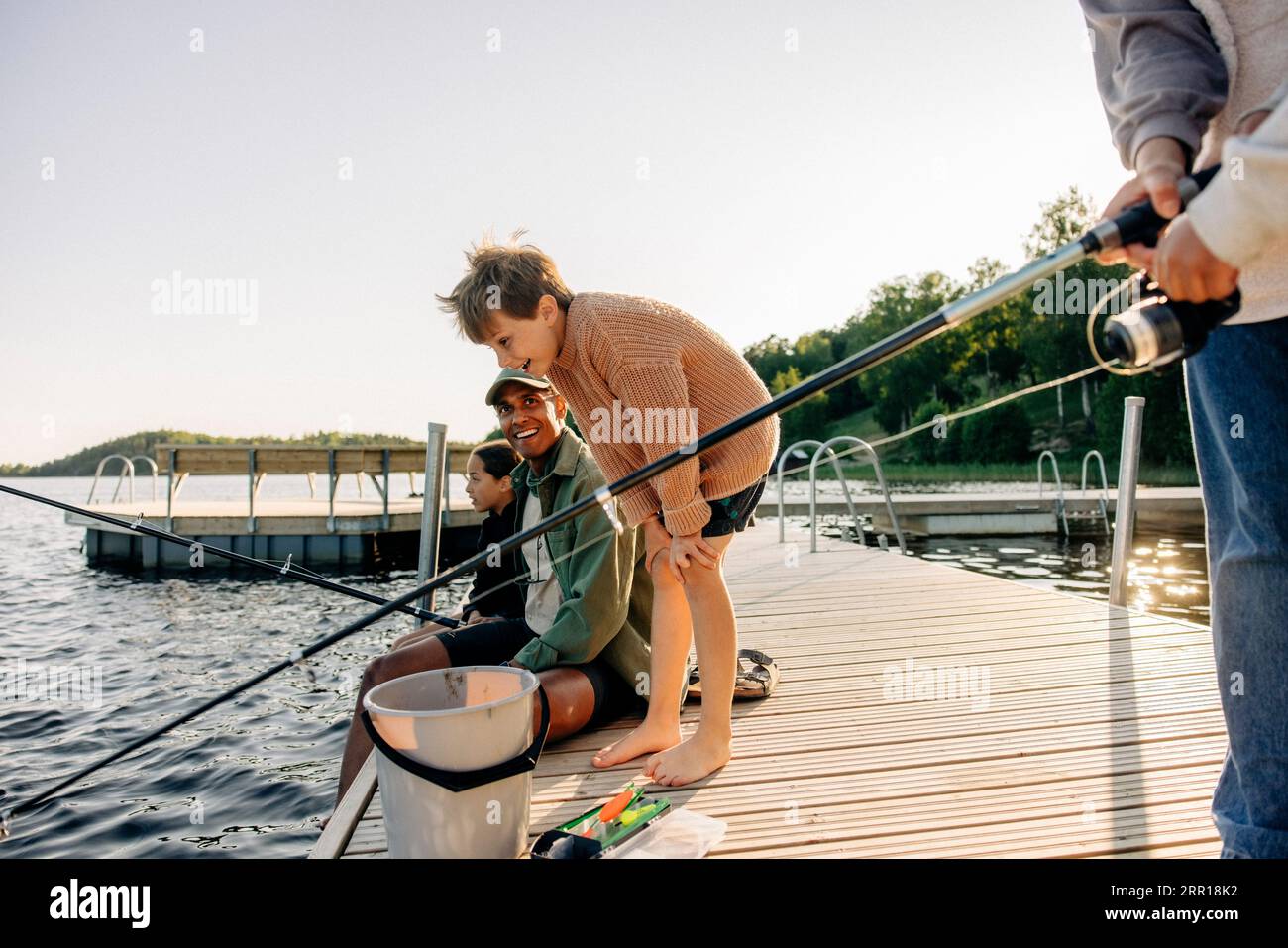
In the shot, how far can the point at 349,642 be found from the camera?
6656mm

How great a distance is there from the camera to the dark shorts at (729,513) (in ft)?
7.09

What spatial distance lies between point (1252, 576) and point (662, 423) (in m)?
1.19

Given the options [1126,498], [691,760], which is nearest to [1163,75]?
[691,760]

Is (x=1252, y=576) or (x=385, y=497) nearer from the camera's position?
(x=1252, y=576)

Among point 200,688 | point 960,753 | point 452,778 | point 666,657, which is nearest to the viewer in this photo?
point 452,778

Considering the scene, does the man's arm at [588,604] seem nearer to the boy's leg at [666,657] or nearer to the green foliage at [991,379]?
the boy's leg at [666,657]

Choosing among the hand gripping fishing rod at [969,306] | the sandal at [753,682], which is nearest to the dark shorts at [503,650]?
the sandal at [753,682]

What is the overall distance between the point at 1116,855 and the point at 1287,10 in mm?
1397

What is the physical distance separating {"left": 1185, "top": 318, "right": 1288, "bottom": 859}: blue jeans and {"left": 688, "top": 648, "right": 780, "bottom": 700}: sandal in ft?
4.84

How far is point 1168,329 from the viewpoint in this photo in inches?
41.5

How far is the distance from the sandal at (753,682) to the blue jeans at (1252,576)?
148cm

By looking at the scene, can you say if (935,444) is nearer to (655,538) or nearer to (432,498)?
(432,498)
